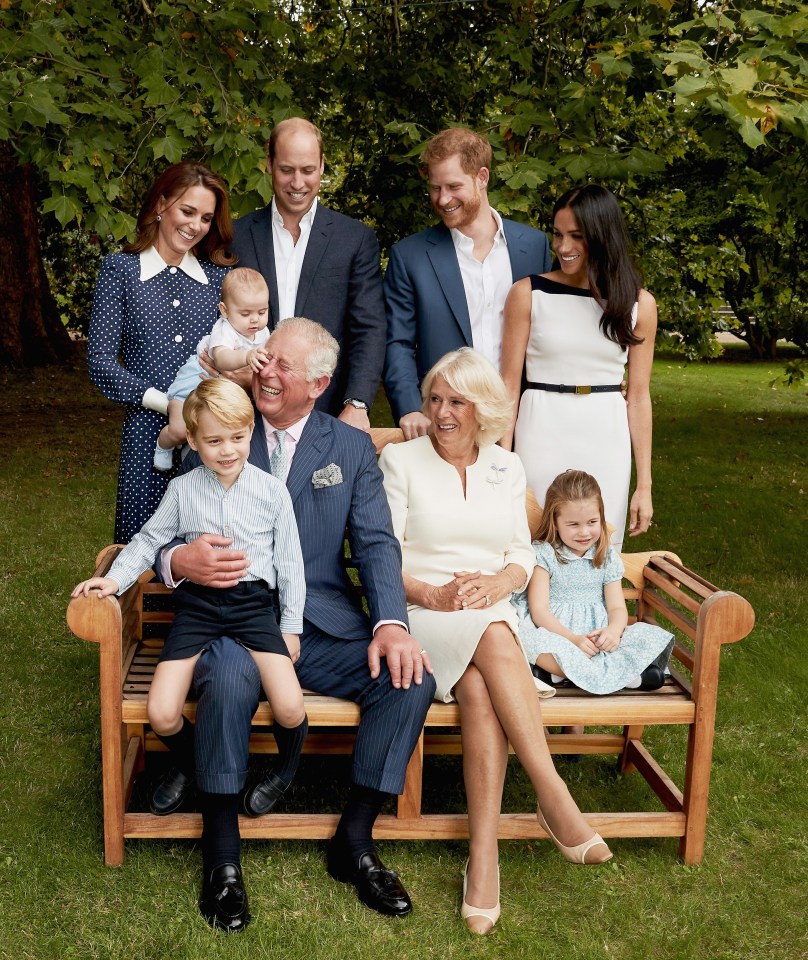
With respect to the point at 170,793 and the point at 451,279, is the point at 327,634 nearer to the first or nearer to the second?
the point at 170,793

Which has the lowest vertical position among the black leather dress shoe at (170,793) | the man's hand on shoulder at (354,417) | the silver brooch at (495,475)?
the black leather dress shoe at (170,793)

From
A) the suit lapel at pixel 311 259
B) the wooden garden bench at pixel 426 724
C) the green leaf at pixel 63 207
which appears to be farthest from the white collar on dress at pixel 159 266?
the green leaf at pixel 63 207

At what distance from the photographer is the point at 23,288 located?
49.6 ft

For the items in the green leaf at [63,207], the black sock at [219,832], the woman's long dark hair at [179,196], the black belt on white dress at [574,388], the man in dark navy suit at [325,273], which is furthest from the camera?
the green leaf at [63,207]

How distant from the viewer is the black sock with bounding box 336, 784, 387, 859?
Answer: 10.7 ft

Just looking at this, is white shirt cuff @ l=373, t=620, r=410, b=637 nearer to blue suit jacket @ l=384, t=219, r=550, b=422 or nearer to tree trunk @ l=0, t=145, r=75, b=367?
blue suit jacket @ l=384, t=219, r=550, b=422

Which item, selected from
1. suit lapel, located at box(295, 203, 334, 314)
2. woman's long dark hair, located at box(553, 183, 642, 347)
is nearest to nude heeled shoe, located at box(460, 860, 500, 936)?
woman's long dark hair, located at box(553, 183, 642, 347)

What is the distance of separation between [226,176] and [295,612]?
10.8 ft

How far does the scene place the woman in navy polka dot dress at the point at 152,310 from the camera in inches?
150

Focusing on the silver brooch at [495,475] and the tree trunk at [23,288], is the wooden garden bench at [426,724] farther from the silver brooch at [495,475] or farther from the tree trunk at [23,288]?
the tree trunk at [23,288]

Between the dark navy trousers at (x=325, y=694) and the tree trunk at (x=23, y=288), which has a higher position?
the tree trunk at (x=23, y=288)

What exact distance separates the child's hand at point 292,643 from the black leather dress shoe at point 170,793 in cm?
59

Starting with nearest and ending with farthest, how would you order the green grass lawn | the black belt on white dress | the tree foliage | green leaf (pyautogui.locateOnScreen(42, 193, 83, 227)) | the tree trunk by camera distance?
1. the green grass lawn
2. the black belt on white dress
3. the tree foliage
4. green leaf (pyautogui.locateOnScreen(42, 193, 83, 227))
5. the tree trunk

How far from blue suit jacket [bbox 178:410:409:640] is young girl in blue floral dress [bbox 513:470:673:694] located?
1.87ft
